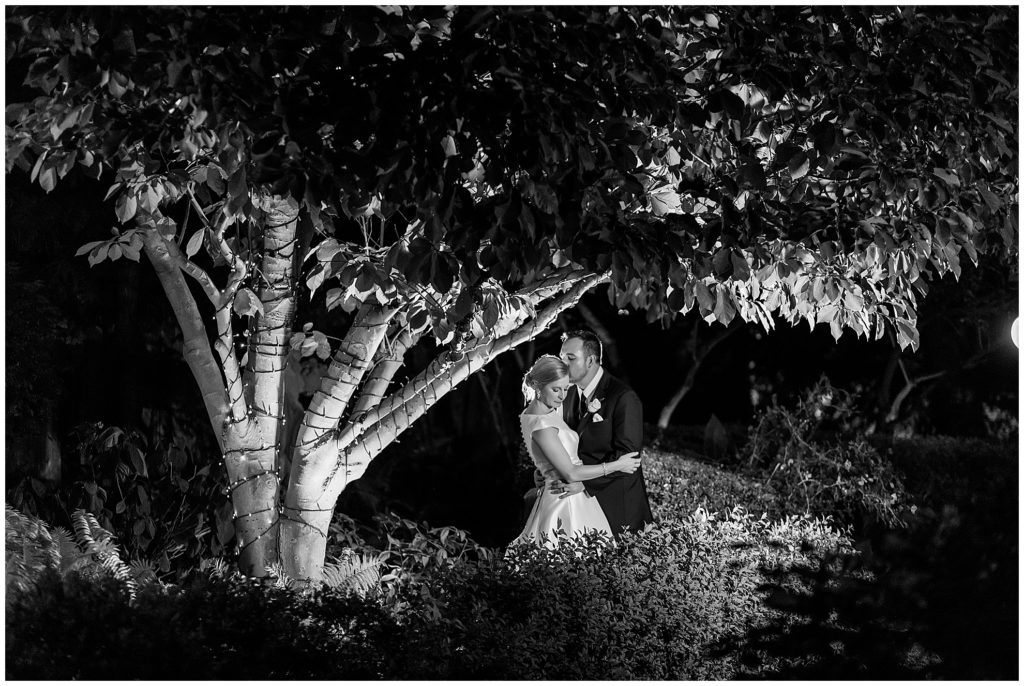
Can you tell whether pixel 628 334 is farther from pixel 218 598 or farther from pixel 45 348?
pixel 218 598

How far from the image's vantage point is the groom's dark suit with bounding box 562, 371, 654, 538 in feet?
20.8

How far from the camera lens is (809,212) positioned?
16.9 ft

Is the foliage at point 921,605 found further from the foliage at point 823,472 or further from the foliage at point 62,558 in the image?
the foliage at point 823,472

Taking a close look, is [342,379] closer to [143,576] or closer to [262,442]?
[262,442]

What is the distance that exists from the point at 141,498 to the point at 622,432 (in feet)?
11.6

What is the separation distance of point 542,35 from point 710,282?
2.52 meters

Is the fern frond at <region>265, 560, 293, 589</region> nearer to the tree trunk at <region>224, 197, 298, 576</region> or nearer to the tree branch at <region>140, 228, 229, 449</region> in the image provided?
the tree trunk at <region>224, 197, 298, 576</region>

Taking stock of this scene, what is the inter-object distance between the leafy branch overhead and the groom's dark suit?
3.55 ft

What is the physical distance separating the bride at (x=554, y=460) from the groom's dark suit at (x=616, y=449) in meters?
0.08

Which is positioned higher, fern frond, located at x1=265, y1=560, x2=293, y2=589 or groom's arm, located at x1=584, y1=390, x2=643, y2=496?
groom's arm, located at x1=584, y1=390, x2=643, y2=496

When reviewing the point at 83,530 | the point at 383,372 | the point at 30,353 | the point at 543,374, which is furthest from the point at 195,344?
the point at 30,353

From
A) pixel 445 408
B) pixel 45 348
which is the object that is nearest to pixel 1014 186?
pixel 45 348

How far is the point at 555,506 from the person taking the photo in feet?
20.3

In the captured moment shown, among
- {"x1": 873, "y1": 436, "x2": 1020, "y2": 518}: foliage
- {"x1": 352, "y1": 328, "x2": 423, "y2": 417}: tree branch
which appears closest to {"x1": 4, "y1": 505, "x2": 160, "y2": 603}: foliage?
{"x1": 352, "y1": 328, "x2": 423, "y2": 417}: tree branch
